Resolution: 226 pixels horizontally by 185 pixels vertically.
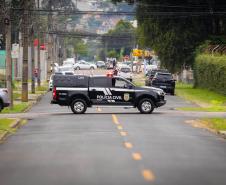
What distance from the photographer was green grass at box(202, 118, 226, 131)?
2888 cm

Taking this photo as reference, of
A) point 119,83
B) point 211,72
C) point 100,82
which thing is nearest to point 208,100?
point 211,72

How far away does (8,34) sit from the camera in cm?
3919

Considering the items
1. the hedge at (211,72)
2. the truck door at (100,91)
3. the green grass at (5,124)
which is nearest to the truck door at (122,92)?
the truck door at (100,91)

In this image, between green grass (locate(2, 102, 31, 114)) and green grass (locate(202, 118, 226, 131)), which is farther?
green grass (locate(2, 102, 31, 114))

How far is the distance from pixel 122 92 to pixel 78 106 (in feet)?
7.12

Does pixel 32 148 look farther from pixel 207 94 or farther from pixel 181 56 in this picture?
pixel 181 56

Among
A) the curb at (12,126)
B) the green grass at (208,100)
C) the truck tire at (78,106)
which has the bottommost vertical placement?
the green grass at (208,100)

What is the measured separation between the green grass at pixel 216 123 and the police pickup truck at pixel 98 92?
4064 millimetres

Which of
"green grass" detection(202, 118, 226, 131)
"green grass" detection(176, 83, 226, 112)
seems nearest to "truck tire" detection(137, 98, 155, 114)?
"green grass" detection(202, 118, 226, 131)

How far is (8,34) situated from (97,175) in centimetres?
2545

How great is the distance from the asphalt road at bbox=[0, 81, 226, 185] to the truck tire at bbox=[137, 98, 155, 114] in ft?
13.5

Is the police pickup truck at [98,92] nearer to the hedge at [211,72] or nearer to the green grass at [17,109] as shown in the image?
the green grass at [17,109]

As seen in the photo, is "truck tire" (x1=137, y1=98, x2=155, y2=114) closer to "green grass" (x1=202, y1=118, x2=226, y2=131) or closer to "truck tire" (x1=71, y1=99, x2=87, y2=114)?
"truck tire" (x1=71, y1=99, x2=87, y2=114)

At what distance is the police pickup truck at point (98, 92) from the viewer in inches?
1411
